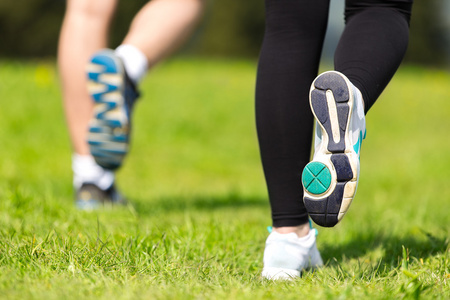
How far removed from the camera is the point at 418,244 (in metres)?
2.09

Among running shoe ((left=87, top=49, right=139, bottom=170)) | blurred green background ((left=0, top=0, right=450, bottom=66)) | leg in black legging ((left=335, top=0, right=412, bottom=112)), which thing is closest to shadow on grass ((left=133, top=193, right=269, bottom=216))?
running shoe ((left=87, top=49, right=139, bottom=170))

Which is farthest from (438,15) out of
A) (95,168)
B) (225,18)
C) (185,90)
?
(95,168)

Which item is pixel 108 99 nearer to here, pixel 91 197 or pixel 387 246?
pixel 91 197

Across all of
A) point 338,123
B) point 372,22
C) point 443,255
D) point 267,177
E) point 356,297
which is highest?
point 372,22

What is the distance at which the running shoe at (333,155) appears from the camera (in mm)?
1435

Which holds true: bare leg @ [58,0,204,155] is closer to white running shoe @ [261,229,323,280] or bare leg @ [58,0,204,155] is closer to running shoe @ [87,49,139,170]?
running shoe @ [87,49,139,170]

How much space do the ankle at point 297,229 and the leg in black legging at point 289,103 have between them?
1 centimetres

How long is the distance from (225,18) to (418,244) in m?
23.7

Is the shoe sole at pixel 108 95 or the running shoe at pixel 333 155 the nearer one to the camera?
the running shoe at pixel 333 155

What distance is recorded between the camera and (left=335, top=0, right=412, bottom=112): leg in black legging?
5.34 ft

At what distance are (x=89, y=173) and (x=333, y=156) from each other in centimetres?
166

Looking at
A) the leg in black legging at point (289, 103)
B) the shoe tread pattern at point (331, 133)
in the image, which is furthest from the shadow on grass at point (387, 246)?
the shoe tread pattern at point (331, 133)

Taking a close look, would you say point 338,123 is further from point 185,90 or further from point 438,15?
point 438,15

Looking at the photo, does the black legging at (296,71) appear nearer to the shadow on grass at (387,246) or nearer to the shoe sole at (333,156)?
the shoe sole at (333,156)
